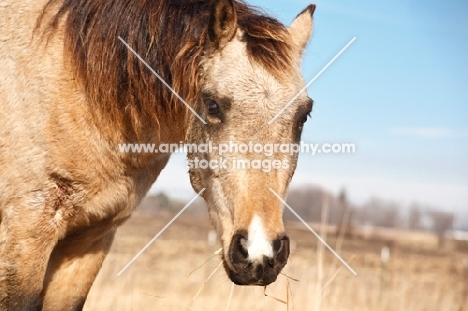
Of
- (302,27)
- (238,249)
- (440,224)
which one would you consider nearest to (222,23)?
(302,27)

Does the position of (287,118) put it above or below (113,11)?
below

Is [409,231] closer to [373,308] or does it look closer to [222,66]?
[373,308]

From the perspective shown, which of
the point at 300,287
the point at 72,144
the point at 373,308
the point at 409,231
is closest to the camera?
the point at 72,144

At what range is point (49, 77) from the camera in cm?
441

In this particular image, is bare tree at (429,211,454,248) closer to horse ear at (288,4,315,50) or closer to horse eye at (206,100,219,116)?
horse ear at (288,4,315,50)

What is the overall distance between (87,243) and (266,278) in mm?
2044

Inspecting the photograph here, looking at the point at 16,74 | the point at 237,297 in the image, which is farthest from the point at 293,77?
the point at 237,297

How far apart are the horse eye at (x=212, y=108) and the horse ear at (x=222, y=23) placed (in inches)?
15.6

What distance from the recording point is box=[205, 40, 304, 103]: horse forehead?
3.76 meters

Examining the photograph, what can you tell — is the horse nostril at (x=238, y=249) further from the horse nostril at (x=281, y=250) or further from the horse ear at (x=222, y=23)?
the horse ear at (x=222, y=23)

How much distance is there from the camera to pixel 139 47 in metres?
4.34

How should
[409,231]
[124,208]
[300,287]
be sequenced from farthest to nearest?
[409,231], [300,287], [124,208]

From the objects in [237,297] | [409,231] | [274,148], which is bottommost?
[409,231]

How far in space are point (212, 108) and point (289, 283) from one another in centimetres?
168
